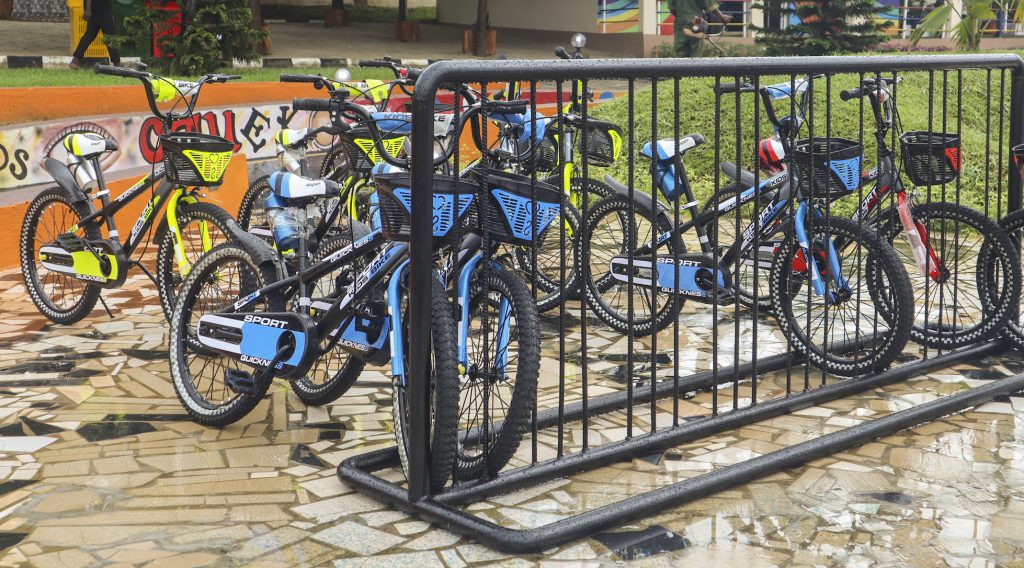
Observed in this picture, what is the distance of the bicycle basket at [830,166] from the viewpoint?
211 inches

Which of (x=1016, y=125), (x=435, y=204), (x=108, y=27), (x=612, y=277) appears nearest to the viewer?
(x=435, y=204)

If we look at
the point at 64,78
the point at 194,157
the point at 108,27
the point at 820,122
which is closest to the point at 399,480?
the point at 194,157

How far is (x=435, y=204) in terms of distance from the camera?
13.1ft

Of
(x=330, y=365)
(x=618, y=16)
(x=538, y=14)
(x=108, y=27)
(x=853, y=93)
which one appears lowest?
(x=330, y=365)

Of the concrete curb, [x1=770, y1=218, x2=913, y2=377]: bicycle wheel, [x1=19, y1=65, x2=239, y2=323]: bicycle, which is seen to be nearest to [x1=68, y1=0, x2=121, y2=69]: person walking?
the concrete curb

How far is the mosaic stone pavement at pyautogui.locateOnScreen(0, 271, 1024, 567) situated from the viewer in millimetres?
3811

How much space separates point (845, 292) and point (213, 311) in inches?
110

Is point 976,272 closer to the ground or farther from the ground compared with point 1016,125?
closer to the ground

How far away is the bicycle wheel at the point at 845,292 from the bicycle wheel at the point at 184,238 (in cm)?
272

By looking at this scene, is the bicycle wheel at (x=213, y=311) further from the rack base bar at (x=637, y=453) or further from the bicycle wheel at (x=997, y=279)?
the bicycle wheel at (x=997, y=279)

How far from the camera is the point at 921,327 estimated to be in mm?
6266

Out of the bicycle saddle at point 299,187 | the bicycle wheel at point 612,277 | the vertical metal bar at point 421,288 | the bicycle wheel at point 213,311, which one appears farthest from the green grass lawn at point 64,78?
the vertical metal bar at point 421,288

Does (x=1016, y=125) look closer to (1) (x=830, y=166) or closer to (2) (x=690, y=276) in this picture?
(1) (x=830, y=166)

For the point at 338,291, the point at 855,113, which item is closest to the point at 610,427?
the point at 338,291
